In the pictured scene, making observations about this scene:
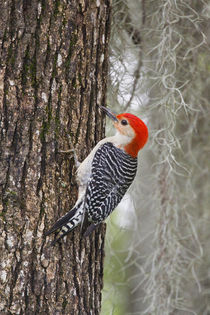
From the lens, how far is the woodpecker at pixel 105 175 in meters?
2.76

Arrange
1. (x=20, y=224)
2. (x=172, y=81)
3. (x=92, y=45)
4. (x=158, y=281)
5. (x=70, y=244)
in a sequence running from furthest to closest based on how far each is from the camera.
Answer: (x=158, y=281) < (x=172, y=81) < (x=92, y=45) < (x=70, y=244) < (x=20, y=224)

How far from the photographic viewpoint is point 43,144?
2.62 meters

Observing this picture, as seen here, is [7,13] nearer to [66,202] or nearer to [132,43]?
[66,202]

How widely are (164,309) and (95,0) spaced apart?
234cm

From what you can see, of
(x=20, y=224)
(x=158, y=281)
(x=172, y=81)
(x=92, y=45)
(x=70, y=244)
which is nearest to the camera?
(x=20, y=224)

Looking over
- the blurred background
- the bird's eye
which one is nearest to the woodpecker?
the bird's eye

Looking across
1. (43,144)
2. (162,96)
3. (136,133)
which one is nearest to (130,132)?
(136,133)

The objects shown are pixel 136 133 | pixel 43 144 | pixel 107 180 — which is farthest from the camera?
pixel 136 133

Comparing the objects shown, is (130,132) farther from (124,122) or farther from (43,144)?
(43,144)

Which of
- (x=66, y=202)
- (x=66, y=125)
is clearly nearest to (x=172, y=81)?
(x=66, y=125)

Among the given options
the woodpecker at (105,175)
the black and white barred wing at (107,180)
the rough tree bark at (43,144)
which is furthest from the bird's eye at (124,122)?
the rough tree bark at (43,144)

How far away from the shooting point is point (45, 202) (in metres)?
2.57

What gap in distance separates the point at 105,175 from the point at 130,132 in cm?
40

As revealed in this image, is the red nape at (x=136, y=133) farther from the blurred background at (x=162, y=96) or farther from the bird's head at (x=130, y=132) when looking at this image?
the blurred background at (x=162, y=96)
